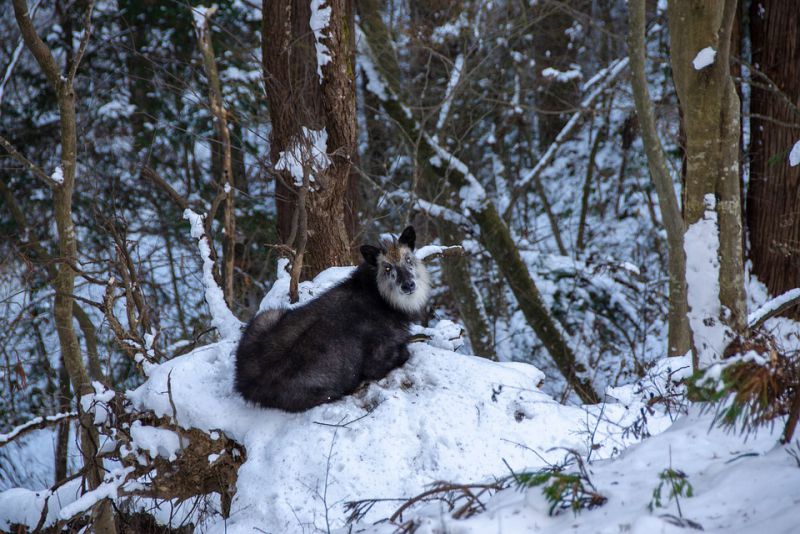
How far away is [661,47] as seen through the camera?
46.6 ft

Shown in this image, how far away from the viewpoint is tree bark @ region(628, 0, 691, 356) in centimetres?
793

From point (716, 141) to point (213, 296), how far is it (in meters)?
4.51

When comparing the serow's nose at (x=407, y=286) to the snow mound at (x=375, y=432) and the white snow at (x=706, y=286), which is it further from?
the white snow at (x=706, y=286)

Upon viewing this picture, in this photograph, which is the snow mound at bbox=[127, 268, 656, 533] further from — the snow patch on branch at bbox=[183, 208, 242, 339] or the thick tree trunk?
the thick tree trunk

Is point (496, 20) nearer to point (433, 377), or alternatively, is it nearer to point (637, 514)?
point (433, 377)

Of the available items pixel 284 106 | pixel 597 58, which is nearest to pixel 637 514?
pixel 284 106

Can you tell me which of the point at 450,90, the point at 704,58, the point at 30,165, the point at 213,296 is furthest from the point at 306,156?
the point at 450,90

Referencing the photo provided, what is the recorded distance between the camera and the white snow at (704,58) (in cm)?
424

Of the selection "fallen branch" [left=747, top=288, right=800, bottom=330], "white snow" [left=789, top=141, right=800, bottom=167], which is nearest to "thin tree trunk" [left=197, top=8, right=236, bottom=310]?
"fallen branch" [left=747, top=288, right=800, bottom=330]

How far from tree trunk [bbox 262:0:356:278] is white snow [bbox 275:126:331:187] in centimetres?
2

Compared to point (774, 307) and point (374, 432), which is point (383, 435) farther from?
point (774, 307)

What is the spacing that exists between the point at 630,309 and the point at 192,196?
8162 mm

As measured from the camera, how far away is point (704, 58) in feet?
14.0

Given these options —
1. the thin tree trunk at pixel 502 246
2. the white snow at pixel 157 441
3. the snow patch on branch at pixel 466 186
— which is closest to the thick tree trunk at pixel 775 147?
the thin tree trunk at pixel 502 246
